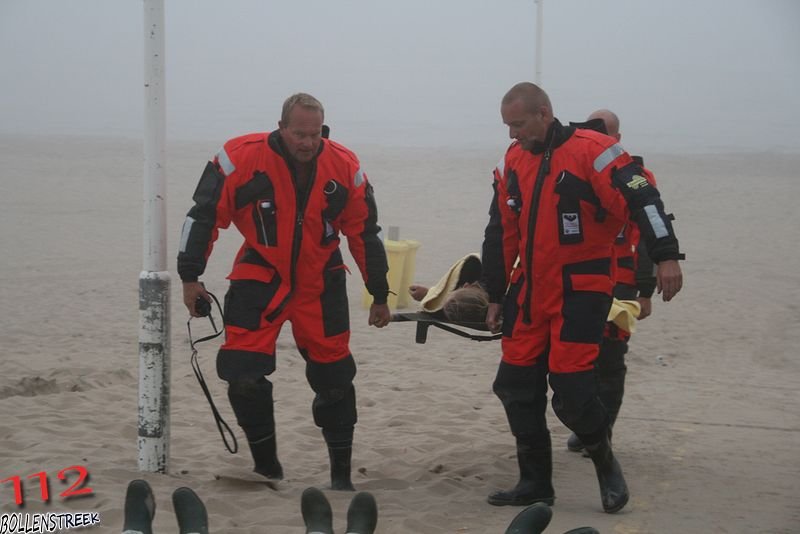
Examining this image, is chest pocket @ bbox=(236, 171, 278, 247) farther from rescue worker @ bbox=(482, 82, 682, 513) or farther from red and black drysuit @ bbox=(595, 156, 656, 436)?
red and black drysuit @ bbox=(595, 156, 656, 436)

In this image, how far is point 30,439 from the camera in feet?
19.3

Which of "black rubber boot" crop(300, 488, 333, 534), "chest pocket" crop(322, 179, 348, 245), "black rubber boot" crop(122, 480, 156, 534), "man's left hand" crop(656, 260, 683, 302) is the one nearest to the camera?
"black rubber boot" crop(122, 480, 156, 534)

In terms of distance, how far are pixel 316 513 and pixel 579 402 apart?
4.25 feet

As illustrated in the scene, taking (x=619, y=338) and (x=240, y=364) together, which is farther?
(x=619, y=338)

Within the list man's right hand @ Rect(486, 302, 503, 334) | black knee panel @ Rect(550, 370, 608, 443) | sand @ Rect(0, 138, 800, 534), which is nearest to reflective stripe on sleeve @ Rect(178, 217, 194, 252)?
sand @ Rect(0, 138, 800, 534)

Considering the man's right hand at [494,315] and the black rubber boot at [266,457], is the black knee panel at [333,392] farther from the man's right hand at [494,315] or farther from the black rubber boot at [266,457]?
the man's right hand at [494,315]

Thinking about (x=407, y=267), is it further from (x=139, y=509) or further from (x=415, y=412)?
(x=139, y=509)

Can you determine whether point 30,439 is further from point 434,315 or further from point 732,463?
point 732,463

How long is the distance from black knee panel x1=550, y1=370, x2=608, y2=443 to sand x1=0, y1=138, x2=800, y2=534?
1.42 ft

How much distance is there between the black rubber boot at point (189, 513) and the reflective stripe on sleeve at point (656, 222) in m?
2.21

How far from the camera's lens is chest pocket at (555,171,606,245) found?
15.3 feet

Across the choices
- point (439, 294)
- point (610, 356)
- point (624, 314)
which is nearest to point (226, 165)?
point (439, 294)

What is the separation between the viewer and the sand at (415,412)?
4.88 meters

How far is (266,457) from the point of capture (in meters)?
5.25
